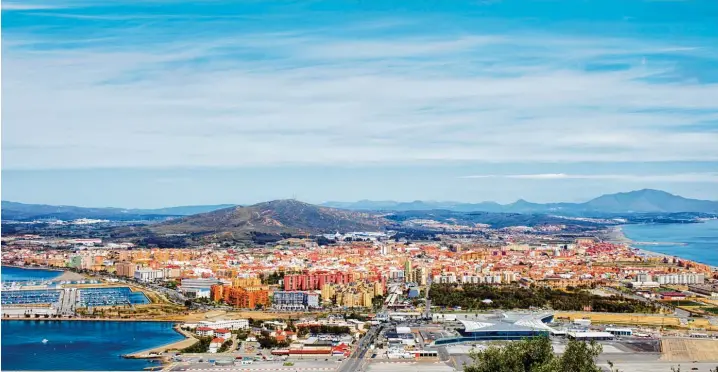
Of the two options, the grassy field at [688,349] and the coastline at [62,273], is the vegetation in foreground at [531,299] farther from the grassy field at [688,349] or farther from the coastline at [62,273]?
the coastline at [62,273]

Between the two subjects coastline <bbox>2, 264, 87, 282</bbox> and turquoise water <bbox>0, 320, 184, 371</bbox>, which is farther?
coastline <bbox>2, 264, 87, 282</bbox>

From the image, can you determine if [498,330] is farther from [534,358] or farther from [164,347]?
[534,358]

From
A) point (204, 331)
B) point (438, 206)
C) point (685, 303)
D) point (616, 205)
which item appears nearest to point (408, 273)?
point (685, 303)

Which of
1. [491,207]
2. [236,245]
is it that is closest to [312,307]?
[236,245]

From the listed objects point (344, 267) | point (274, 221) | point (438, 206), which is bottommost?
point (344, 267)

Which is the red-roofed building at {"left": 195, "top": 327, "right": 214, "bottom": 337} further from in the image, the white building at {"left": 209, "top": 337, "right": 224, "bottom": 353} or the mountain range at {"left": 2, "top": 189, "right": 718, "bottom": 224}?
the mountain range at {"left": 2, "top": 189, "right": 718, "bottom": 224}

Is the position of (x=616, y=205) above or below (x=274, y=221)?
above

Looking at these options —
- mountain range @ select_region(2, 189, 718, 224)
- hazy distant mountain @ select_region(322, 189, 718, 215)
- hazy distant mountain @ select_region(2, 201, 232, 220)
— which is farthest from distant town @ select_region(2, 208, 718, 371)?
hazy distant mountain @ select_region(322, 189, 718, 215)
